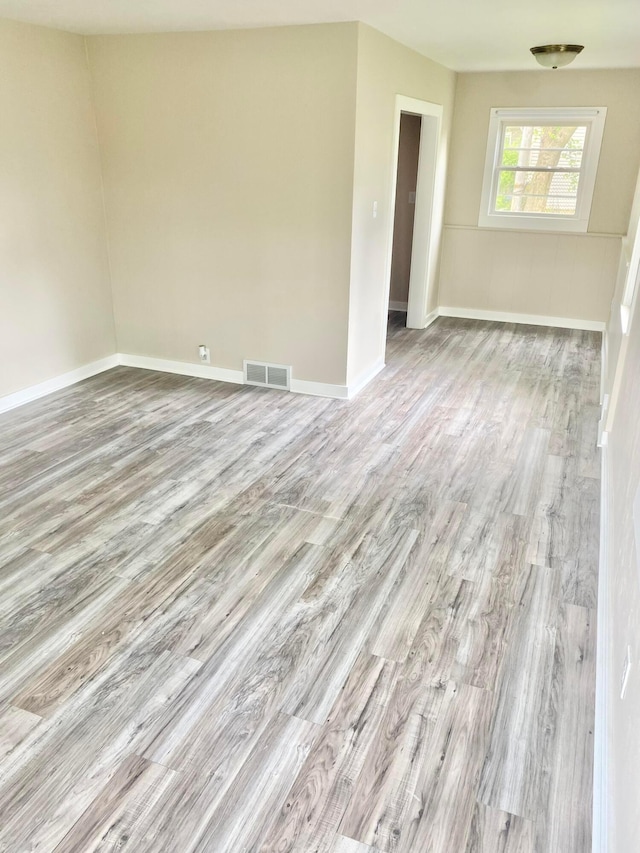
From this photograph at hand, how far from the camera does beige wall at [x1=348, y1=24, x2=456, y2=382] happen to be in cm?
416

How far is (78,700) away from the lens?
2.07m

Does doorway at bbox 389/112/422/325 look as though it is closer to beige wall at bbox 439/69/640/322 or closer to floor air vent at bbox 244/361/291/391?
beige wall at bbox 439/69/640/322

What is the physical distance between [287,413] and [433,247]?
3172 millimetres

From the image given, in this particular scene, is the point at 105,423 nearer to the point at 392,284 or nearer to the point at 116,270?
the point at 116,270

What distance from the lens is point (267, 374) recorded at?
496 centimetres

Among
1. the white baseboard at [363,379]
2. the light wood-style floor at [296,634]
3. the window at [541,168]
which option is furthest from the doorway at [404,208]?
the light wood-style floor at [296,634]

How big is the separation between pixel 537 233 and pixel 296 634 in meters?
5.68

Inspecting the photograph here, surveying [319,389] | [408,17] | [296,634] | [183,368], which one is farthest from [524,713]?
[183,368]

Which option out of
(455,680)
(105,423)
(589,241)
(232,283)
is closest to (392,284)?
(589,241)

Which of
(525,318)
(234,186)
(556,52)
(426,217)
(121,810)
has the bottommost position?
(121,810)

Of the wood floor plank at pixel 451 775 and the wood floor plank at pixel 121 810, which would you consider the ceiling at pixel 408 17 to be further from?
the wood floor plank at pixel 121 810

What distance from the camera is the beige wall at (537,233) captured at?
240 inches

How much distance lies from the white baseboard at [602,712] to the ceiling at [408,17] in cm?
275

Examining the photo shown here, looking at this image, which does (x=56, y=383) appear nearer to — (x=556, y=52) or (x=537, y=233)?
(x=556, y=52)
